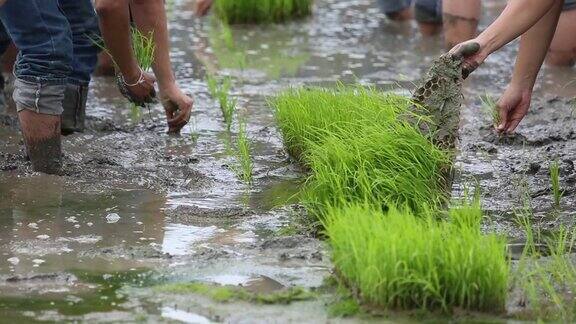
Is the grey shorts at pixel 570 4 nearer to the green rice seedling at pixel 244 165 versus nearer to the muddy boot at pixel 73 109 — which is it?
the green rice seedling at pixel 244 165

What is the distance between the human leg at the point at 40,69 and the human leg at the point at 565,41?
3.21 m

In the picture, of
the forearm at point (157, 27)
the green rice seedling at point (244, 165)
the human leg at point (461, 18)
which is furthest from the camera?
the human leg at point (461, 18)

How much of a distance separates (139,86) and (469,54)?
5.16 feet

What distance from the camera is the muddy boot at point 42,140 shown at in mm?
4648

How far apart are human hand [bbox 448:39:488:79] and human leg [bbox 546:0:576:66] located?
276 cm

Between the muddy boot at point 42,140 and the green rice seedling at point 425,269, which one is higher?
the green rice seedling at point 425,269

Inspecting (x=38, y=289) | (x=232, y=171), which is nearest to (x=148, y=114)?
(x=232, y=171)

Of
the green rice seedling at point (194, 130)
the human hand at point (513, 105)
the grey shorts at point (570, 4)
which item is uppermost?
the human hand at point (513, 105)

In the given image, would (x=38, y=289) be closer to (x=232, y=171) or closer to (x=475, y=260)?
(x=475, y=260)

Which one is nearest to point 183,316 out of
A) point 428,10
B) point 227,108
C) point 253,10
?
point 227,108

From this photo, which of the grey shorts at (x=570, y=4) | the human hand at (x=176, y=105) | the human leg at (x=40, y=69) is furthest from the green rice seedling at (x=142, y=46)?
the grey shorts at (x=570, y=4)

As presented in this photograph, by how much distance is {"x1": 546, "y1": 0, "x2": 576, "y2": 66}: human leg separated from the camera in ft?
22.2

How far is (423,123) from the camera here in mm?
4293

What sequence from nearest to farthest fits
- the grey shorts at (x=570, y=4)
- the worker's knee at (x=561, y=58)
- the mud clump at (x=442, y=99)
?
the mud clump at (x=442, y=99), the grey shorts at (x=570, y=4), the worker's knee at (x=561, y=58)
